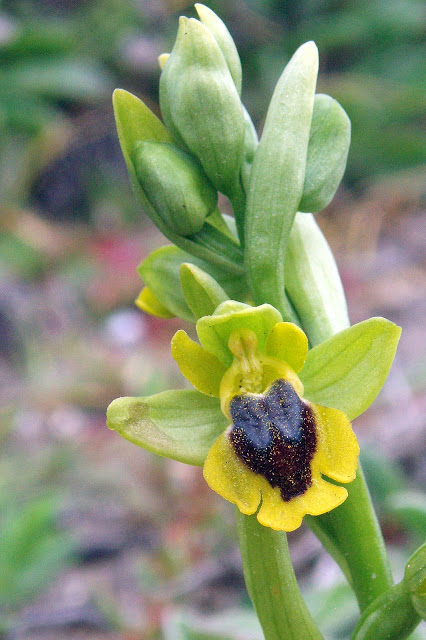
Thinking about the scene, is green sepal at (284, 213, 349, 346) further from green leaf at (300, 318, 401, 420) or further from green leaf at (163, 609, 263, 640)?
green leaf at (163, 609, 263, 640)

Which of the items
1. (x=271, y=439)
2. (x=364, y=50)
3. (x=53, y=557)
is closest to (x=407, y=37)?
(x=364, y=50)

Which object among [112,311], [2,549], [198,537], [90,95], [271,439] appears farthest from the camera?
[90,95]

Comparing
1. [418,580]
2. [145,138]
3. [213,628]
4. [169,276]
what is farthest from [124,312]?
[418,580]

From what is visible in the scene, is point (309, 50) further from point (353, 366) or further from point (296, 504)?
point (296, 504)

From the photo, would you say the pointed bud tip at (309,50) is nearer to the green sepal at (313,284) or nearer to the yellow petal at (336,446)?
the green sepal at (313,284)

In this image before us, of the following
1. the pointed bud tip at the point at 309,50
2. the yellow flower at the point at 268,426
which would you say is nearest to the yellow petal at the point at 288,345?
the yellow flower at the point at 268,426

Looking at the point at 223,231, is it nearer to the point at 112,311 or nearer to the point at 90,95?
the point at 112,311
